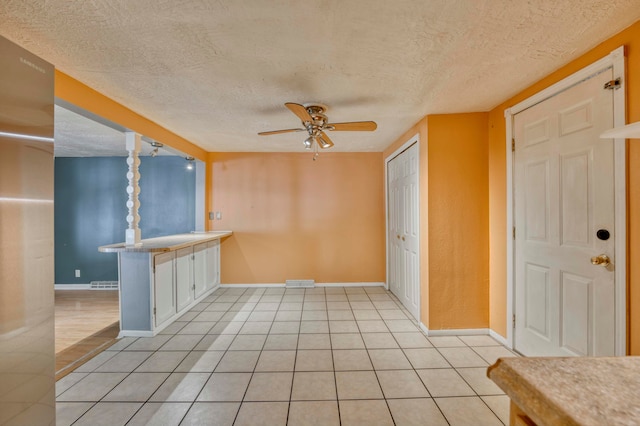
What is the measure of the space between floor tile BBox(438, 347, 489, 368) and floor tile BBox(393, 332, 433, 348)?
17 centimetres

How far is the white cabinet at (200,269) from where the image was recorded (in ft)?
12.3

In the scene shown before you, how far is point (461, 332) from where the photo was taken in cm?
280

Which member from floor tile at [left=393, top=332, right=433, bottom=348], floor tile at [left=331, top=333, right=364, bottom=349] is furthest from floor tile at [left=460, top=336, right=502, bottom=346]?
floor tile at [left=331, top=333, right=364, bottom=349]

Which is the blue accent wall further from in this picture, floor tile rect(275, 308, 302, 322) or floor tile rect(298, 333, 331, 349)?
floor tile rect(298, 333, 331, 349)

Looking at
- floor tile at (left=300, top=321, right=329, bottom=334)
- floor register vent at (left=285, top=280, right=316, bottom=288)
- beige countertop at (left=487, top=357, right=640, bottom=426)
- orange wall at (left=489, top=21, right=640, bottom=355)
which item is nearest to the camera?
beige countertop at (left=487, top=357, right=640, bottom=426)

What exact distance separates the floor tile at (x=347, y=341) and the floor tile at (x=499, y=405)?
3.50 feet

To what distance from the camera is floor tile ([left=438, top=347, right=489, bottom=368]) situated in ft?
7.45

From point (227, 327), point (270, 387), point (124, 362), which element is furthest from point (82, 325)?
point (270, 387)

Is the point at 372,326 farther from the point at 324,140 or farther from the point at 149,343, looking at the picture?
the point at 149,343

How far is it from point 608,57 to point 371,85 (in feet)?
4.82

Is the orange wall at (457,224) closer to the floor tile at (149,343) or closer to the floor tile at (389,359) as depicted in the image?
the floor tile at (389,359)

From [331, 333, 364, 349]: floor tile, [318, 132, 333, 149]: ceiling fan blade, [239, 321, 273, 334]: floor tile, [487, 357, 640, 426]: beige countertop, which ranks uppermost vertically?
[318, 132, 333, 149]: ceiling fan blade

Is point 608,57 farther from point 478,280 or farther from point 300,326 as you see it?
point 300,326

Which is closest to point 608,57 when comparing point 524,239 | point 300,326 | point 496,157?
point 496,157
